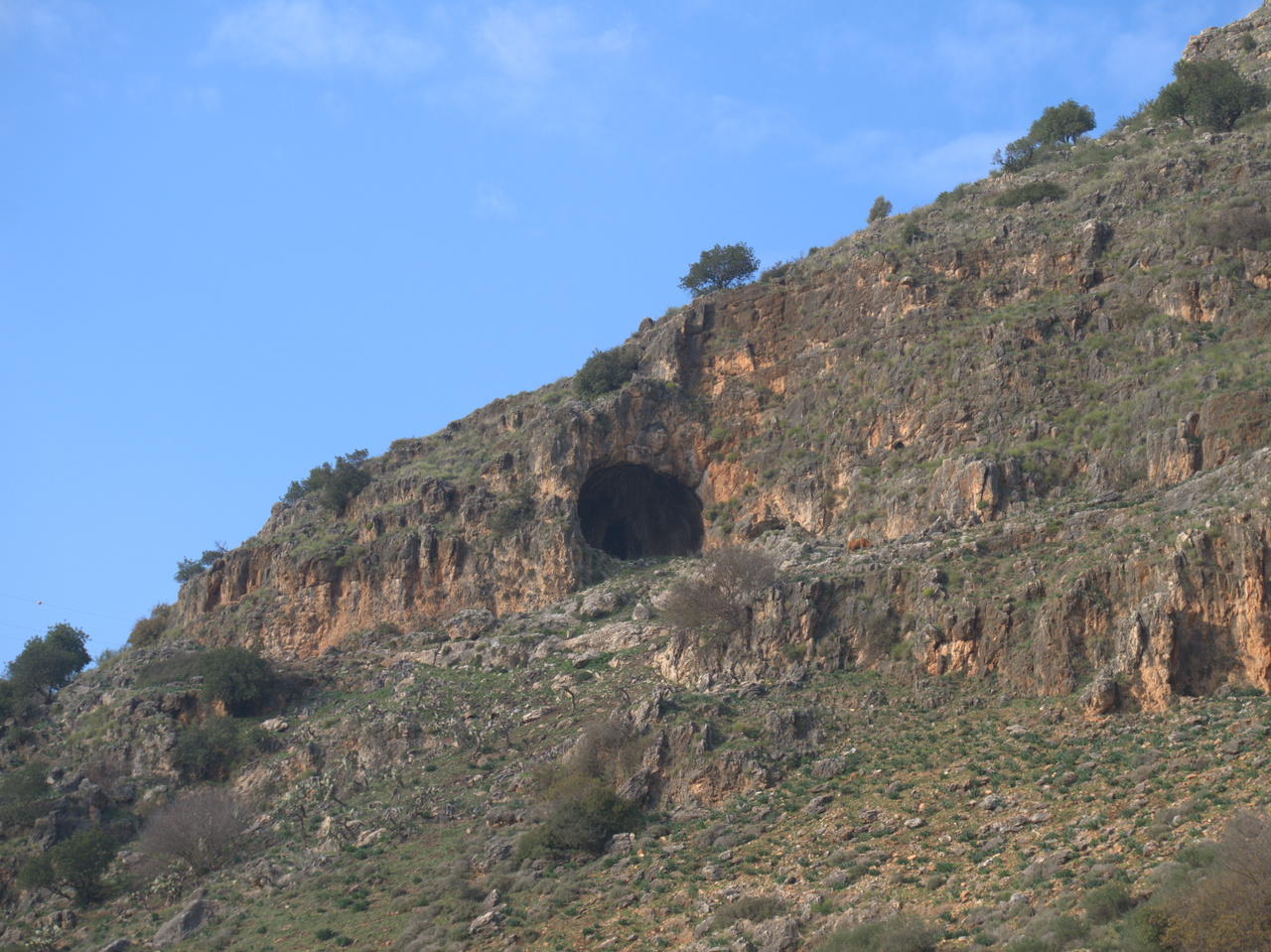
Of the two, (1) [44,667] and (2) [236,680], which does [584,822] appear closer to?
(2) [236,680]

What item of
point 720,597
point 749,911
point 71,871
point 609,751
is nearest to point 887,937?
point 749,911

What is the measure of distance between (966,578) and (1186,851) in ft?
56.2

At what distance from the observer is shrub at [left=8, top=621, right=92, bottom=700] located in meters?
60.4

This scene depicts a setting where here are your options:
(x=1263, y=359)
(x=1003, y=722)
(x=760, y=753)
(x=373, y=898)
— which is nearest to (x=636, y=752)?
(x=760, y=753)

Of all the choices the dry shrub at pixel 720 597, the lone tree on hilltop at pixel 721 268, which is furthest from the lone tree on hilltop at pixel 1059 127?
the dry shrub at pixel 720 597

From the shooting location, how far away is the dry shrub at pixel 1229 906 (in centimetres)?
1498

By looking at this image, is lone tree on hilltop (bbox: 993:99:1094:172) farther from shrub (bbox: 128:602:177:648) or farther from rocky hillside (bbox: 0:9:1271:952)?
shrub (bbox: 128:602:177:648)

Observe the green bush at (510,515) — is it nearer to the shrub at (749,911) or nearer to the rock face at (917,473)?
the rock face at (917,473)

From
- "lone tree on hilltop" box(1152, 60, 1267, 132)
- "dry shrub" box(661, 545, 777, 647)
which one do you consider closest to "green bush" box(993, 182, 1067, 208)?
"lone tree on hilltop" box(1152, 60, 1267, 132)

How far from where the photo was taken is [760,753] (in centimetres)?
3141

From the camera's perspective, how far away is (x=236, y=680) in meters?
49.7

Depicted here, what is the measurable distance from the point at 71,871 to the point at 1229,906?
39.0m

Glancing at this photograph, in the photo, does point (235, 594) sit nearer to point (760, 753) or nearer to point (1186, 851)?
point (760, 753)

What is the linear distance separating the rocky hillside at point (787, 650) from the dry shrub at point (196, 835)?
179 millimetres
